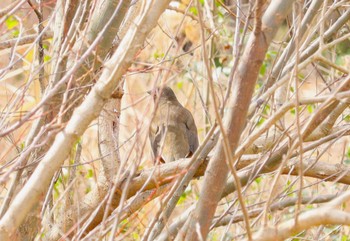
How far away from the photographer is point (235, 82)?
2.35 meters

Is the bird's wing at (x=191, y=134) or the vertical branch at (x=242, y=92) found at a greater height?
the vertical branch at (x=242, y=92)

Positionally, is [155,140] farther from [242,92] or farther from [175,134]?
[242,92]

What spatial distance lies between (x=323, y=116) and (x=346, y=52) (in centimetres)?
550

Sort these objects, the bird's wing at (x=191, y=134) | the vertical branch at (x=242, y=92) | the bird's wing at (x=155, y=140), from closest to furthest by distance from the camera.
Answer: the vertical branch at (x=242, y=92), the bird's wing at (x=155, y=140), the bird's wing at (x=191, y=134)

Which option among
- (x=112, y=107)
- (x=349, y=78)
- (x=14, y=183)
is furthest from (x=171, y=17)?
(x=349, y=78)

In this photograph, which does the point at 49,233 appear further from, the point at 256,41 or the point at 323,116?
the point at 256,41

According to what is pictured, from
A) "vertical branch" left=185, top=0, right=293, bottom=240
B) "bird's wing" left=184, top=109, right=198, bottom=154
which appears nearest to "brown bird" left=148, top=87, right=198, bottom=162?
"bird's wing" left=184, top=109, right=198, bottom=154

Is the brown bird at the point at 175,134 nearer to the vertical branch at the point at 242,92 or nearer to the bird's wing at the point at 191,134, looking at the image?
the bird's wing at the point at 191,134

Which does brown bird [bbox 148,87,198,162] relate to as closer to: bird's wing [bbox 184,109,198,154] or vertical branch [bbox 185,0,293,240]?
bird's wing [bbox 184,109,198,154]

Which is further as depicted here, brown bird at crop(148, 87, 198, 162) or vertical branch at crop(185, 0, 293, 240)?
brown bird at crop(148, 87, 198, 162)

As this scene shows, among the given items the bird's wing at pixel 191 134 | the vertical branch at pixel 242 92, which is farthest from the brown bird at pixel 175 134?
the vertical branch at pixel 242 92

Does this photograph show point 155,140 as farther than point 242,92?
Yes

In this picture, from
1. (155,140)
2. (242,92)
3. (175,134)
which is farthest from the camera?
(175,134)

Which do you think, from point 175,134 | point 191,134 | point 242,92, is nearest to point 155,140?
point 175,134
